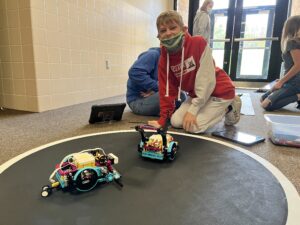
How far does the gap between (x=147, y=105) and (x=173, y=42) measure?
26.8 inches

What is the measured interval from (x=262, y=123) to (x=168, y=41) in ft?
3.02

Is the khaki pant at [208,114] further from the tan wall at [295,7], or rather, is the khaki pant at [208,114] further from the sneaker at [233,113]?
the tan wall at [295,7]

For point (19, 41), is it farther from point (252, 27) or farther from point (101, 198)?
point (252, 27)

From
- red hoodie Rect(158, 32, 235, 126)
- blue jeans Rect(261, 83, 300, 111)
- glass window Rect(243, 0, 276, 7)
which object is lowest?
blue jeans Rect(261, 83, 300, 111)

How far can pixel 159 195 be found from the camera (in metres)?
0.70

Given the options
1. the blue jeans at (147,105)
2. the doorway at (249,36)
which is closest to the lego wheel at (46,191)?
the blue jeans at (147,105)

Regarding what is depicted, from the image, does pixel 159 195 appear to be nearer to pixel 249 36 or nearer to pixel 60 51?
pixel 60 51

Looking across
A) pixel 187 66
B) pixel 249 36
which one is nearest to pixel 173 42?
pixel 187 66

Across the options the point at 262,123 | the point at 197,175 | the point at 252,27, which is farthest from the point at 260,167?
the point at 252,27

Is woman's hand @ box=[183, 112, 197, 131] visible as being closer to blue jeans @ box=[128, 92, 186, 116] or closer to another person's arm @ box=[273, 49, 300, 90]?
blue jeans @ box=[128, 92, 186, 116]

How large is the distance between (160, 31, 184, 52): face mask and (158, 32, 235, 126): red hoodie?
8 centimetres

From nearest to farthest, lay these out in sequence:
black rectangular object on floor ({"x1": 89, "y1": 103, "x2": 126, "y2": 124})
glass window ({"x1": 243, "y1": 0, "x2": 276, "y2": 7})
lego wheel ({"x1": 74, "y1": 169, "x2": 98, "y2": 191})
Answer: lego wheel ({"x1": 74, "y1": 169, "x2": 98, "y2": 191}), black rectangular object on floor ({"x1": 89, "y1": 103, "x2": 126, "y2": 124}), glass window ({"x1": 243, "y1": 0, "x2": 276, "y2": 7})

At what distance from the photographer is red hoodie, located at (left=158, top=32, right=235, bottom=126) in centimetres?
136

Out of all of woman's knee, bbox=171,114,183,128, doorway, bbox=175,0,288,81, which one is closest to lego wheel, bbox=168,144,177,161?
woman's knee, bbox=171,114,183,128
